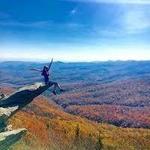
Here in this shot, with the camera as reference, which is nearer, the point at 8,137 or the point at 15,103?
the point at 8,137

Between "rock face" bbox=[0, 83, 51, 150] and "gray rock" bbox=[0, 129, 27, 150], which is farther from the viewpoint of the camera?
"rock face" bbox=[0, 83, 51, 150]

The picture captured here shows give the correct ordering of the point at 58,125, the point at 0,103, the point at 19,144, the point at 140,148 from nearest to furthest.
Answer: the point at 0,103
the point at 19,144
the point at 140,148
the point at 58,125

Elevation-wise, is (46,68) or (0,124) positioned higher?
(46,68)

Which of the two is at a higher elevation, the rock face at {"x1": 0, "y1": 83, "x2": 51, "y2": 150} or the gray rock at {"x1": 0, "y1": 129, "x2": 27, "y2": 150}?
the rock face at {"x1": 0, "y1": 83, "x2": 51, "y2": 150}

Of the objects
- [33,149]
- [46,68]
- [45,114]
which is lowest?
[45,114]

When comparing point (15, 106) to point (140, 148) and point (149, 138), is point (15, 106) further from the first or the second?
point (149, 138)

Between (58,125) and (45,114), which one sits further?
(45,114)

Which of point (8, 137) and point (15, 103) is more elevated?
point (15, 103)

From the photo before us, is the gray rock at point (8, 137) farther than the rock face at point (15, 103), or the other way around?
the rock face at point (15, 103)

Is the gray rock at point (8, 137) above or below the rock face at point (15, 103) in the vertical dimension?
below

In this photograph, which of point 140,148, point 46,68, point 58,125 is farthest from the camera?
point 58,125

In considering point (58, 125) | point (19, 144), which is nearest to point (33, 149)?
point (19, 144)
